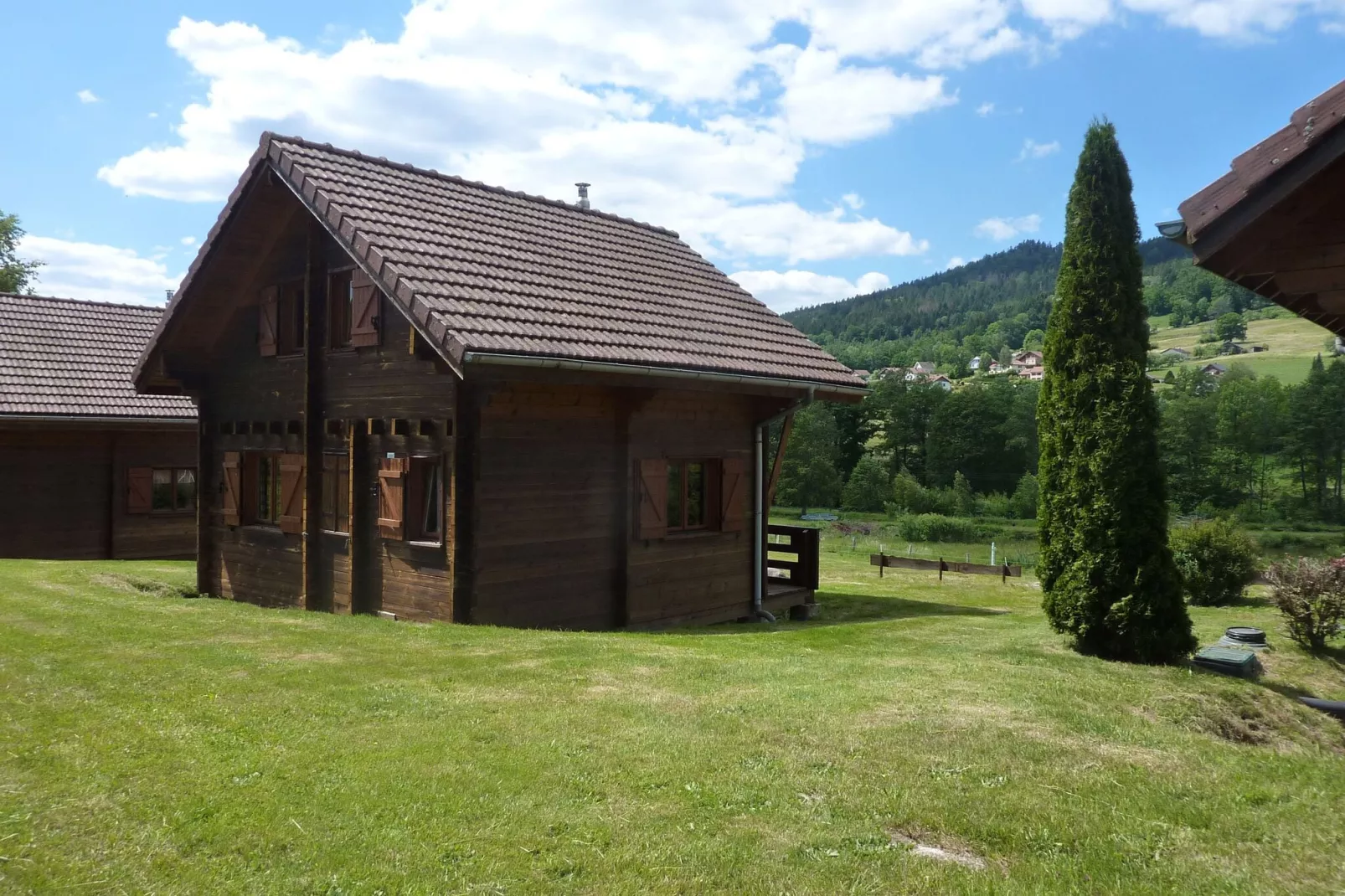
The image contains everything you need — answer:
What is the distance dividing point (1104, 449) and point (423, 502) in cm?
752

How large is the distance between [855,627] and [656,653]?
450cm

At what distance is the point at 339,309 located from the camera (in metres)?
12.7

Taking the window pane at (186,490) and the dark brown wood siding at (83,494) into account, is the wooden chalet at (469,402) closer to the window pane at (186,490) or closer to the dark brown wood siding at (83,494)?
the dark brown wood siding at (83,494)

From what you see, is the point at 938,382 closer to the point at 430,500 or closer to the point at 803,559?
the point at 803,559

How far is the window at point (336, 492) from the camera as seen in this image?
12445 mm

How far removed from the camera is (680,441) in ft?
41.2

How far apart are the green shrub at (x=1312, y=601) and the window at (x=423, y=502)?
32.9 feet

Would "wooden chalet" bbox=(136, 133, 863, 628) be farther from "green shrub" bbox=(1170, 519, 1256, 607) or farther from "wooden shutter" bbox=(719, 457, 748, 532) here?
"green shrub" bbox=(1170, 519, 1256, 607)

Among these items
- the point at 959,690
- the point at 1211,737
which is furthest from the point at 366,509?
the point at 1211,737

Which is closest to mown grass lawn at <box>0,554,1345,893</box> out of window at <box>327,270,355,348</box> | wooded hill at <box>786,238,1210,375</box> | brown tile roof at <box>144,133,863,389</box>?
brown tile roof at <box>144,133,863,389</box>

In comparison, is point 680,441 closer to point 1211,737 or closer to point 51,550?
point 1211,737

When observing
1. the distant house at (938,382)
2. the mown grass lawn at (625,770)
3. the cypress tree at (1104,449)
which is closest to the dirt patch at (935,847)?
the mown grass lawn at (625,770)

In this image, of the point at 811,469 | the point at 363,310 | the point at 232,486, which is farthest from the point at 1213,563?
the point at 811,469

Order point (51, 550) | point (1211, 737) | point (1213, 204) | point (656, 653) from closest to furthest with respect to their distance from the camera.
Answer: point (1213, 204)
point (1211, 737)
point (656, 653)
point (51, 550)
